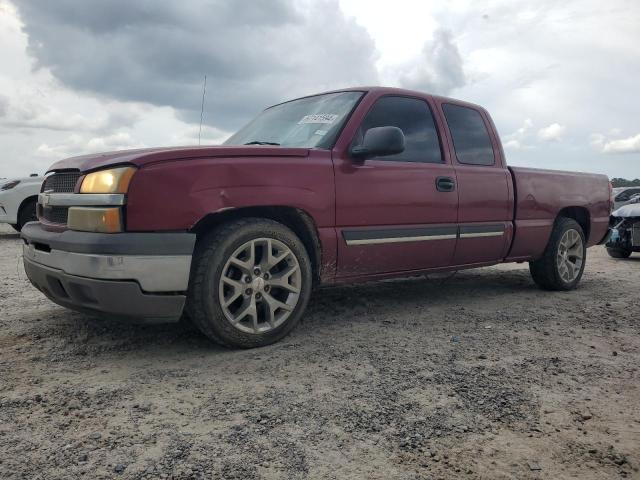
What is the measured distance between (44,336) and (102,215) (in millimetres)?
1175

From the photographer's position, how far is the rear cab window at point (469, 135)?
466 cm

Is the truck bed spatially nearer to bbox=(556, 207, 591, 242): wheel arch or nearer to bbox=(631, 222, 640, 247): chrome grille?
bbox=(556, 207, 591, 242): wheel arch

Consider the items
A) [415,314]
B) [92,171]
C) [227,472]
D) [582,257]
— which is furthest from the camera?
[582,257]

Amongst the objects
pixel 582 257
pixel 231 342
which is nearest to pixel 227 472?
pixel 231 342

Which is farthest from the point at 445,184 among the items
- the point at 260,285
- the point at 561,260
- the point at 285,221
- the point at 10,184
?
the point at 10,184

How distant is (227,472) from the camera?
75.3 inches

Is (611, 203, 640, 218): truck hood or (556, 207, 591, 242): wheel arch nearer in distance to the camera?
(556, 207, 591, 242): wheel arch

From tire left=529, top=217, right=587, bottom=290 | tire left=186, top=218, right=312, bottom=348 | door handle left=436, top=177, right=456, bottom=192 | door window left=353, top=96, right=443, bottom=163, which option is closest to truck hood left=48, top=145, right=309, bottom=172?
tire left=186, top=218, right=312, bottom=348

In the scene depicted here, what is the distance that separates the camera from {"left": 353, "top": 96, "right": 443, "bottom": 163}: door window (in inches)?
160

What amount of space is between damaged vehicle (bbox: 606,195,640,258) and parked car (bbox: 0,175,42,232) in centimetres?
1016

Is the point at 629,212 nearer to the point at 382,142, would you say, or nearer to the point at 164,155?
the point at 382,142

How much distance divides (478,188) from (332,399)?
2.73 metres

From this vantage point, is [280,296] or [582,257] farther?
[582,257]

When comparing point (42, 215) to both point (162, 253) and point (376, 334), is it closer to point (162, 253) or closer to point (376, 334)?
point (162, 253)
